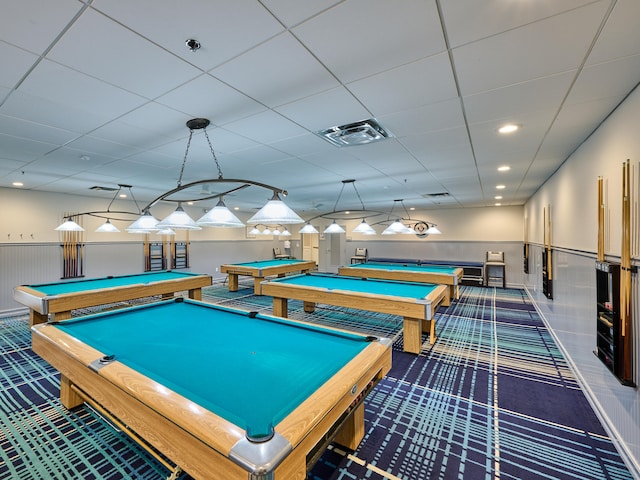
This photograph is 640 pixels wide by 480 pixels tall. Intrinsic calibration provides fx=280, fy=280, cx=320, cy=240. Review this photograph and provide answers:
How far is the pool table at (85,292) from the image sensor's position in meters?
3.47

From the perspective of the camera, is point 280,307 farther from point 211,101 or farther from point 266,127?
point 211,101

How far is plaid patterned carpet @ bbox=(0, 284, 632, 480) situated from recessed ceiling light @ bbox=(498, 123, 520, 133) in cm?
252

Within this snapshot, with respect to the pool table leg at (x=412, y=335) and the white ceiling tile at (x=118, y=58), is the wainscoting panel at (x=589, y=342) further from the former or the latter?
the white ceiling tile at (x=118, y=58)

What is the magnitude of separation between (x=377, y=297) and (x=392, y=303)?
0.67 ft

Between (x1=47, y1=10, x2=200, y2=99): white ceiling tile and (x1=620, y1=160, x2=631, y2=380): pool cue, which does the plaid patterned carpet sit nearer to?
(x1=620, y1=160, x2=631, y2=380): pool cue

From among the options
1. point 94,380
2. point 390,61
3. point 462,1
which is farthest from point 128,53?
point 94,380

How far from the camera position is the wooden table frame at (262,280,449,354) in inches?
128

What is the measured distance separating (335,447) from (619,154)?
306cm

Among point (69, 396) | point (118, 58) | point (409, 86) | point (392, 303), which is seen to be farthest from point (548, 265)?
point (69, 396)

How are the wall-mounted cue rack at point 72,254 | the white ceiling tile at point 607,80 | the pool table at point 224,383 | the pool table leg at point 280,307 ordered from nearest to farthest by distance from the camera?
the pool table at point 224,383, the white ceiling tile at point 607,80, the pool table leg at point 280,307, the wall-mounted cue rack at point 72,254

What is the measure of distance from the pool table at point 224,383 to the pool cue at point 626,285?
5.03 ft

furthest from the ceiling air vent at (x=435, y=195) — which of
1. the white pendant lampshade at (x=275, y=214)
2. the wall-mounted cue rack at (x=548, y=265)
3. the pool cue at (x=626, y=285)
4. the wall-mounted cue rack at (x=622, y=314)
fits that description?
the white pendant lampshade at (x=275, y=214)

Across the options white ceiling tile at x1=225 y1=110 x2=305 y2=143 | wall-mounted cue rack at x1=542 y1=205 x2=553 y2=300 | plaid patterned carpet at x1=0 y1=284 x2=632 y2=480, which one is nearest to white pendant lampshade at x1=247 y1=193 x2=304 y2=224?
white ceiling tile at x1=225 y1=110 x2=305 y2=143

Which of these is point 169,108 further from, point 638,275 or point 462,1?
point 638,275
